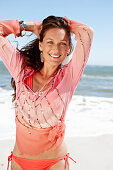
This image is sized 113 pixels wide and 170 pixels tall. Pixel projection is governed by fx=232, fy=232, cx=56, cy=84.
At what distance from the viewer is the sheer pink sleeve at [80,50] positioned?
1.74 meters

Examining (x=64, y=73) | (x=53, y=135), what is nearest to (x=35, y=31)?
(x=64, y=73)

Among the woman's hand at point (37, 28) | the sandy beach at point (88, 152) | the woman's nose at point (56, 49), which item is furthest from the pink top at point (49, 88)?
the sandy beach at point (88, 152)

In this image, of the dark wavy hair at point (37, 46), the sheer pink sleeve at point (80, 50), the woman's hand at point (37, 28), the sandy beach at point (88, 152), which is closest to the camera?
the sheer pink sleeve at point (80, 50)

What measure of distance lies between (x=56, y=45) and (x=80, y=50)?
0.64 ft

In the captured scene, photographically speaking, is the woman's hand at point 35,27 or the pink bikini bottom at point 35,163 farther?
the woman's hand at point 35,27

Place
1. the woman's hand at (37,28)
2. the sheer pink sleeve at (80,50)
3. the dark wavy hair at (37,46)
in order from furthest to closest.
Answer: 1. the woman's hand at (37,28)
2. the dark wavy hair at (37,46)
3. the sheer pink sleeve at (80,50)

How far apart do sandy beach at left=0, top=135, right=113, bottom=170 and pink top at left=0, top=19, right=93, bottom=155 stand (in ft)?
5.86

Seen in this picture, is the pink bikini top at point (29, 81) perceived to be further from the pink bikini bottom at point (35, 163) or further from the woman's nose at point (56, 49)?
the pink bikini bottom at point (35, 163)

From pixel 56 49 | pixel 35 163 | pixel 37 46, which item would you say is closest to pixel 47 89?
pixel 56 49

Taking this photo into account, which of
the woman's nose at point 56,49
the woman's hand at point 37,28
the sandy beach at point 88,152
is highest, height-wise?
the woman's hand at point 37,28

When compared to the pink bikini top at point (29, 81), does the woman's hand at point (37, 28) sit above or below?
above

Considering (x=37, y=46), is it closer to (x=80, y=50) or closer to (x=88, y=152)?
(x=80, y=50)

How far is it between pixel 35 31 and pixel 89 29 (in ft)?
1.59

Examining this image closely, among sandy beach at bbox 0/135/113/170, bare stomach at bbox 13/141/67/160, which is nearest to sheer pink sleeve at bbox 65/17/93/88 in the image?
bare stomach at bbox 13/141/67/160
